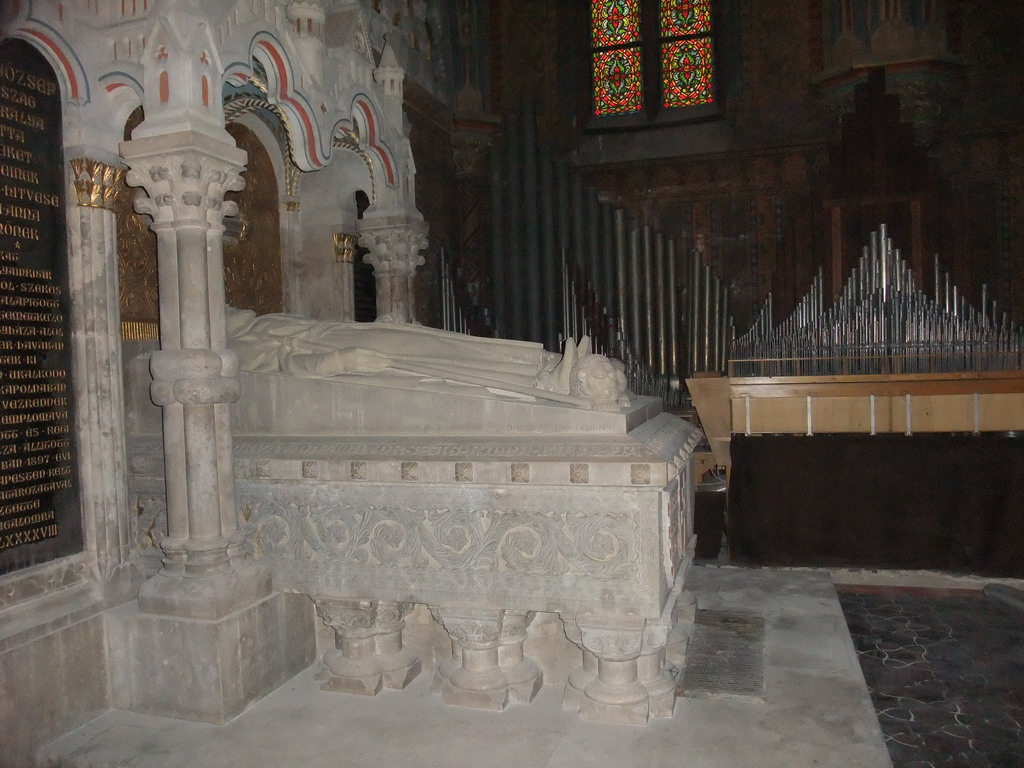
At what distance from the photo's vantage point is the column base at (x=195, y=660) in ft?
9.50

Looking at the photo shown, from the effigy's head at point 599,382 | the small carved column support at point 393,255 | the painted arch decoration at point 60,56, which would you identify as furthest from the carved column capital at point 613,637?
the painted arch decoration at point 60,56

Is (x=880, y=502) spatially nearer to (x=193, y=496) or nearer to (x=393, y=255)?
(x=393, y=255)

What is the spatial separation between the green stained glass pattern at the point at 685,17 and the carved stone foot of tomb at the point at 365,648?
720 centimetres

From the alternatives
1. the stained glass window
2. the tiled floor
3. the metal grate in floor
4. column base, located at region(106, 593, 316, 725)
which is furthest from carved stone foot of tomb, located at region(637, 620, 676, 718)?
the stained glass window

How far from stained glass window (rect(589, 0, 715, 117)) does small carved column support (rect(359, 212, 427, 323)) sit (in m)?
4.36

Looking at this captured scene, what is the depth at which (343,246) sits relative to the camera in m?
5.06

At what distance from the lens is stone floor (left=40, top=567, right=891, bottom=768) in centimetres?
263

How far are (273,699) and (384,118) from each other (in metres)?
3.16

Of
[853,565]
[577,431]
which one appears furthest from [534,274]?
[577,431]

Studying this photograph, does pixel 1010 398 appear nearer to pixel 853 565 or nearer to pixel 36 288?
pixel 853 565

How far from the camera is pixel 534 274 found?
25.1 ft

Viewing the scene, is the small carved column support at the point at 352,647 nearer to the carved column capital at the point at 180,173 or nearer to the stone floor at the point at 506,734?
the stone floor at the point at 506,734

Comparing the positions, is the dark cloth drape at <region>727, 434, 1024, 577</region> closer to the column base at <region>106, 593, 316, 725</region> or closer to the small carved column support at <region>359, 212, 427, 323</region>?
the small carved column support at <region>359, 212, 427, 323</region>

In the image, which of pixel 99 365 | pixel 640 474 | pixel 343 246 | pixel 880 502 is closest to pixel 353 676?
pixel 640 474
